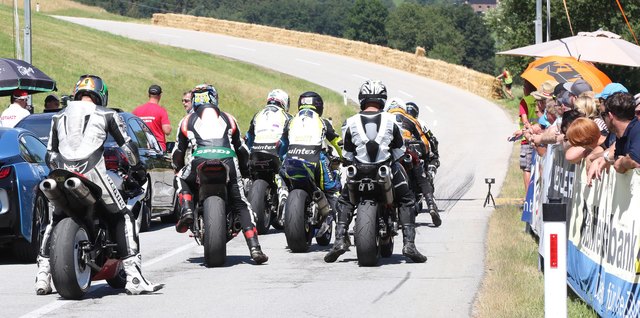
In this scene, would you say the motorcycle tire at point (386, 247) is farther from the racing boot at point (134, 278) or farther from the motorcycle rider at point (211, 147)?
the racing boot at point (134, 278)

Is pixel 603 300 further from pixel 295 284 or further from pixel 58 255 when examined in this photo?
pixel 58 255

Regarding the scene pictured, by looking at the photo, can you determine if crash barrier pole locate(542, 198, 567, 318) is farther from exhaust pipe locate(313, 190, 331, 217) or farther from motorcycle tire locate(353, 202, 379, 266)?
exhaust pipe locate(313, 190, 331, 217)

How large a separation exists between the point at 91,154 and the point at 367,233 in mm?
3140

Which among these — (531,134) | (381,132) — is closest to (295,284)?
(381,132)

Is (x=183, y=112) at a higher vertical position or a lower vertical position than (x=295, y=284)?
lower

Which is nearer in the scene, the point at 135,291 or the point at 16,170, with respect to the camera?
the point at 135,291

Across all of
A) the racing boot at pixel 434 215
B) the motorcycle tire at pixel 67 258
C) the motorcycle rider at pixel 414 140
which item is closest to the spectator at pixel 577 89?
the motorcycle rider at pixel 414 140

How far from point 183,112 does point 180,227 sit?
2654 cm

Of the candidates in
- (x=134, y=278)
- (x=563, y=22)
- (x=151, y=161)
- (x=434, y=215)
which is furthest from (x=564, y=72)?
(x=563, y=22)

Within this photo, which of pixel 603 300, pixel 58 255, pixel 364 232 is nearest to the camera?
pixel 603 300

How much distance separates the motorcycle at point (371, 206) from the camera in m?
12.5

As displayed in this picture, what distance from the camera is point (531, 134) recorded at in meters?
15.5

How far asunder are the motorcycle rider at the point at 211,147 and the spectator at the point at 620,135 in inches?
160

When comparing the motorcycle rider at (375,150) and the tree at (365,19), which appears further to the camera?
the tree at (365,19)
